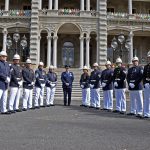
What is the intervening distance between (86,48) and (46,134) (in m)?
28.9

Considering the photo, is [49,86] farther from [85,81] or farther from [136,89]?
[136,89]

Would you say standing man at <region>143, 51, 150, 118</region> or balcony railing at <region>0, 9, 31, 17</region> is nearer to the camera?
standing man at <region>143, 51, 150, 118</region>

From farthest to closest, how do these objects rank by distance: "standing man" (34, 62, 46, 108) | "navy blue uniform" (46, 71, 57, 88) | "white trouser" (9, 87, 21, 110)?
"navy blue uniform" (46, 71, 57, 88)
"standing man" (34, 62, 46, 108)
"white trouser" (9, 87, 21, 110)

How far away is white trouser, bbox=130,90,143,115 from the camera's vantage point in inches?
543

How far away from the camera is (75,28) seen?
37906 millimetres

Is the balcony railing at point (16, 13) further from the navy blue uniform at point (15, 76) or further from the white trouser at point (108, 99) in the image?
the navy blue uniform at point (15, 76)

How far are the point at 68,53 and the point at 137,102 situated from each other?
91.0ft

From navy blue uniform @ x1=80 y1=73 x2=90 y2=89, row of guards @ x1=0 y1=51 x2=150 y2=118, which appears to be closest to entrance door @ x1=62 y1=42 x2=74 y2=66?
row of guards @ x1=0 y1=51 x2=150 y2=118

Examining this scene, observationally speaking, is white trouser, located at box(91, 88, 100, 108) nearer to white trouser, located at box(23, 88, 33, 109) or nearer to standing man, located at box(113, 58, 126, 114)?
standing man, located at box(113, 58, 126, 114)

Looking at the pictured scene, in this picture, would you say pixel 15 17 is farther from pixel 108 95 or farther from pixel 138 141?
pixel 138 141

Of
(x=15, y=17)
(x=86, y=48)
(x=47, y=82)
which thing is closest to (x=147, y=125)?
(x=47, y=82)

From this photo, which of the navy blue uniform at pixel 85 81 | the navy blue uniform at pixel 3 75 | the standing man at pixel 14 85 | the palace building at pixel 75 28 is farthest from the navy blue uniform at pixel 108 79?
the palace building at pixel 75 28

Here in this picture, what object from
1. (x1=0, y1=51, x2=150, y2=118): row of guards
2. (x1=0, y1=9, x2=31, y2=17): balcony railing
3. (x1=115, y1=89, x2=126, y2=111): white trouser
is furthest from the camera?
(x1=0, y1=9, x2=31, y2=17): balcony railing

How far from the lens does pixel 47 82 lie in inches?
781
